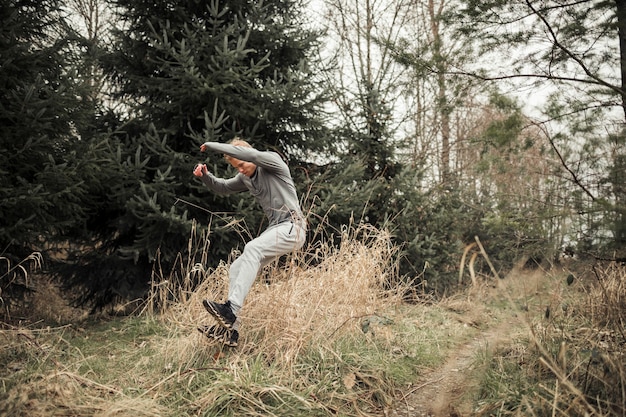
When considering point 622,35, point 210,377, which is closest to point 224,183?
point 210,377

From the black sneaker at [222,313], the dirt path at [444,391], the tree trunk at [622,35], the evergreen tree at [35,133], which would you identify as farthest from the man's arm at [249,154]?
the tree trunk at [622,35]

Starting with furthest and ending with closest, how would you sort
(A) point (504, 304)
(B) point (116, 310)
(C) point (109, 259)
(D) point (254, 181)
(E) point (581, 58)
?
1. (A) point (504, 304)
2. (B) point (116, 310)
3. (C) point (109, 259)
4. (D) point (254, 181)
5. (E) point (581, 58)

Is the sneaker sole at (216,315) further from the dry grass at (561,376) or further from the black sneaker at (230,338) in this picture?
the dry grass at (561,376)

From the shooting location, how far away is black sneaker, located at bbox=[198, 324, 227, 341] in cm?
361

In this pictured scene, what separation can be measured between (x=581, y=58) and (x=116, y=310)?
22.4ft

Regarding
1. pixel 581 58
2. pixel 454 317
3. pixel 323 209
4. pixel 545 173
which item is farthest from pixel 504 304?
pixel 581 58

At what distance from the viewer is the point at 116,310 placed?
288 inches

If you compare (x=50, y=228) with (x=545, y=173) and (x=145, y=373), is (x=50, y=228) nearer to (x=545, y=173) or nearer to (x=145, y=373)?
(x=145, y=373)

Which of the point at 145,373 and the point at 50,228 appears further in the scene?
the point at 50,228

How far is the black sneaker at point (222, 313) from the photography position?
347cm

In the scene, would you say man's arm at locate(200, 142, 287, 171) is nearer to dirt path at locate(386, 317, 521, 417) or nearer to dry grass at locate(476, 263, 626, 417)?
dirt path at locate(386, 317, 521, 417)

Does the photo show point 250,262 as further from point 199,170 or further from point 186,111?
point 186,111

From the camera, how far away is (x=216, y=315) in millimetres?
3490

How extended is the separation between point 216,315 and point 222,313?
0.17 ft
